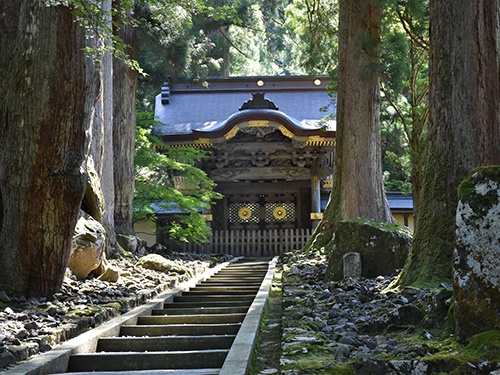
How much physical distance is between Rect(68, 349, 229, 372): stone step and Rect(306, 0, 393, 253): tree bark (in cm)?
509

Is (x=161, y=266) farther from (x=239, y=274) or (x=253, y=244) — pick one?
(x=253, y=244)

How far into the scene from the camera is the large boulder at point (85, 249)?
4.95 meters

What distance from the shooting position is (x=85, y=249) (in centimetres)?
498

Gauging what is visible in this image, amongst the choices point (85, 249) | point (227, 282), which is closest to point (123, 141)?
point (227, 282)

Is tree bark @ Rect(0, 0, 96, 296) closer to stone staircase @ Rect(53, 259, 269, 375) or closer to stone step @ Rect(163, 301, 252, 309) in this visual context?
stone staircase @ Rect(53, 259, 269, 375)

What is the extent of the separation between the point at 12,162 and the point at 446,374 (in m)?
3.79

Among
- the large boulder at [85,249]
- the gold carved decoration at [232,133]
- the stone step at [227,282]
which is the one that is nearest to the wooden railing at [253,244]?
the gold carved decoration at [232,133]

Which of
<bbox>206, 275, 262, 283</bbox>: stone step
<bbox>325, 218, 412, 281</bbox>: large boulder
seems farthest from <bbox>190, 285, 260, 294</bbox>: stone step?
<bbox>325, 218, 412, 281</bbox>: large boulder

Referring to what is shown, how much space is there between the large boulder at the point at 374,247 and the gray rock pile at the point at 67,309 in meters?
2.26

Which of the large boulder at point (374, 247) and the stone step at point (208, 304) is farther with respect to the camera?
the large boulder at point (374, 247)

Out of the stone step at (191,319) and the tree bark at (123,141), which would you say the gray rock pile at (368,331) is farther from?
the tree bark at (123,141)

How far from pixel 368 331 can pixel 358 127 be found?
220 inches

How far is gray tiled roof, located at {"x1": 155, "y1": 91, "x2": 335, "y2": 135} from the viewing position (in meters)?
15.6

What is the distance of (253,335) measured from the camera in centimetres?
302
